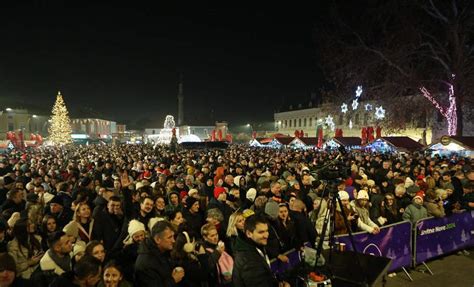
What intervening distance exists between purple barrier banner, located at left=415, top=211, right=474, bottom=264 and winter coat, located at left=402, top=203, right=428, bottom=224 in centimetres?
9

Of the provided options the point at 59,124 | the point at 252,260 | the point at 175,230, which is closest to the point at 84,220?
the point at 175,230

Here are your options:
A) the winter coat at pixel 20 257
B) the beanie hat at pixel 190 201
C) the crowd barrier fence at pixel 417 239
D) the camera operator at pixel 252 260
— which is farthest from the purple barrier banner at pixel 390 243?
the winter coat at pixel 20 257

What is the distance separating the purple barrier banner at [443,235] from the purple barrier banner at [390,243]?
260 mm

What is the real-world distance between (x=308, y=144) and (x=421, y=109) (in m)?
11.5

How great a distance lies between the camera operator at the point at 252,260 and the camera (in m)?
3.07

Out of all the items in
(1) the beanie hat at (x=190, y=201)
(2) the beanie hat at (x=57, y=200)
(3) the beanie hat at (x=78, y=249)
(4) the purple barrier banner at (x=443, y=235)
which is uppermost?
(1) the beanie hat at (x=190, y=201)

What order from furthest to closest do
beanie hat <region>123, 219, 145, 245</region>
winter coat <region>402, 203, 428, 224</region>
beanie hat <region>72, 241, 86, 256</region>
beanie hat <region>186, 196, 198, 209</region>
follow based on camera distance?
winter coat <region>402, 203, 428, 224</region> < beanie hat <region>186, 196, 198, 209</region> < beanie hat <region>123, 219, 145, 245</region> < beanie hat <region>72, 241, 86, 256</region>

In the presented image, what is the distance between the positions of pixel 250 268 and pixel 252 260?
0.07 metres

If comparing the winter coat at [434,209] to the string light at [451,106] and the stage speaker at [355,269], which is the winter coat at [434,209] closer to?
the stage speaker at [355,269]

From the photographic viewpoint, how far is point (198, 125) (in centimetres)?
8888

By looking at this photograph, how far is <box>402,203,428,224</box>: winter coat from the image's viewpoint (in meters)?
6.33

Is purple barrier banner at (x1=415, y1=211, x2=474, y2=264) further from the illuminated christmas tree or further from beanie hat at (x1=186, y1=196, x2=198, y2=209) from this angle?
the illuminated christmas tree

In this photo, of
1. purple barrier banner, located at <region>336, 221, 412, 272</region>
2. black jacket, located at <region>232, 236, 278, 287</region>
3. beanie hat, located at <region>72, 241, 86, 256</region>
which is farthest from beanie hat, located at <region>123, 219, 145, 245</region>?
purple barrier banner, located at <region>336, 221, 412, 272</region>

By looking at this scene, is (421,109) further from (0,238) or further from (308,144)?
(0,238)
